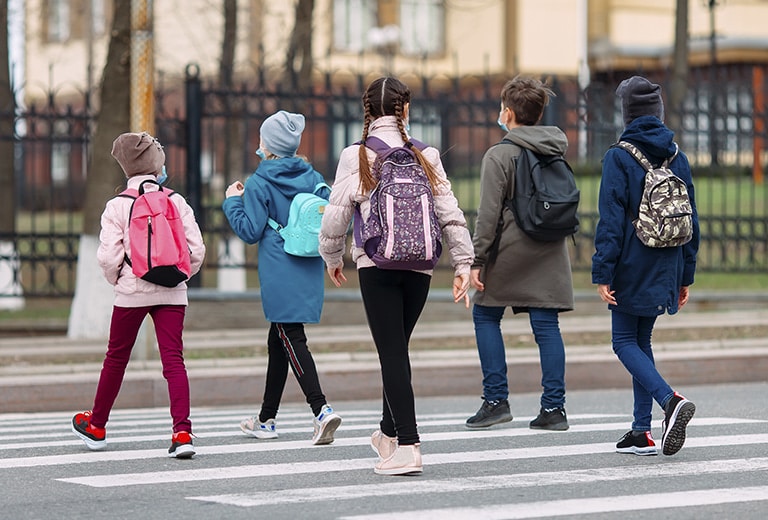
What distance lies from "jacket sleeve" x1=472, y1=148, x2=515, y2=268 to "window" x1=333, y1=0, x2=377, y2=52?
35.2 metres

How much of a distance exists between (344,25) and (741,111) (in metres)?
27.0

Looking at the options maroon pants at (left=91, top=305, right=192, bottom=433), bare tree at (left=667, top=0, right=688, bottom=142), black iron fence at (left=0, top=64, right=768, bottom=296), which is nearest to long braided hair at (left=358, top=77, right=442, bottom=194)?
maroon pants at (left=91, top=305, right=192, bottom=433)

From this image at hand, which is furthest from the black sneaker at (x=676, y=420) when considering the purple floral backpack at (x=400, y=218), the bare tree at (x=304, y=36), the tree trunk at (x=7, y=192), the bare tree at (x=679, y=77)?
the bare tree at (x=304, y=36)

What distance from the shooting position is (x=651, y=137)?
7602 mm

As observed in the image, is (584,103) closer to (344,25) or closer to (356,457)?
(356,457)

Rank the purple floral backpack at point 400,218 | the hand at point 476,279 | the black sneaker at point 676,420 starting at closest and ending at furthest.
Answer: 1. the purple floral backpack at point 400,218
2. the black sneaker at point 676,420
3. the hand at point 476,279

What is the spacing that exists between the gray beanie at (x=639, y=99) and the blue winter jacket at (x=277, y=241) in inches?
71.0

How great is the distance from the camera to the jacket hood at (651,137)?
7.61 meters

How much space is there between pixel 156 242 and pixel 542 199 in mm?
2164

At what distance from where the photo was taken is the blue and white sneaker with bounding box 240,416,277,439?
849 cm

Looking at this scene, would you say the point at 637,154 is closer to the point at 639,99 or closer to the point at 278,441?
the point at 639,99

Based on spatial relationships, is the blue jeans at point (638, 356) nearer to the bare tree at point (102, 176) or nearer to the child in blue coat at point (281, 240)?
the child in blue coat at point (281, 240)

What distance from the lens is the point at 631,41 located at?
43719 millimetres

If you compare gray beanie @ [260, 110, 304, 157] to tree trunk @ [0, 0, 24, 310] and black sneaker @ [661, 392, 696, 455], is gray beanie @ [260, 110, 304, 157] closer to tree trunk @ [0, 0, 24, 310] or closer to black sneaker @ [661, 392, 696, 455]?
black sneaker @ [661, 392, 696, 455]
